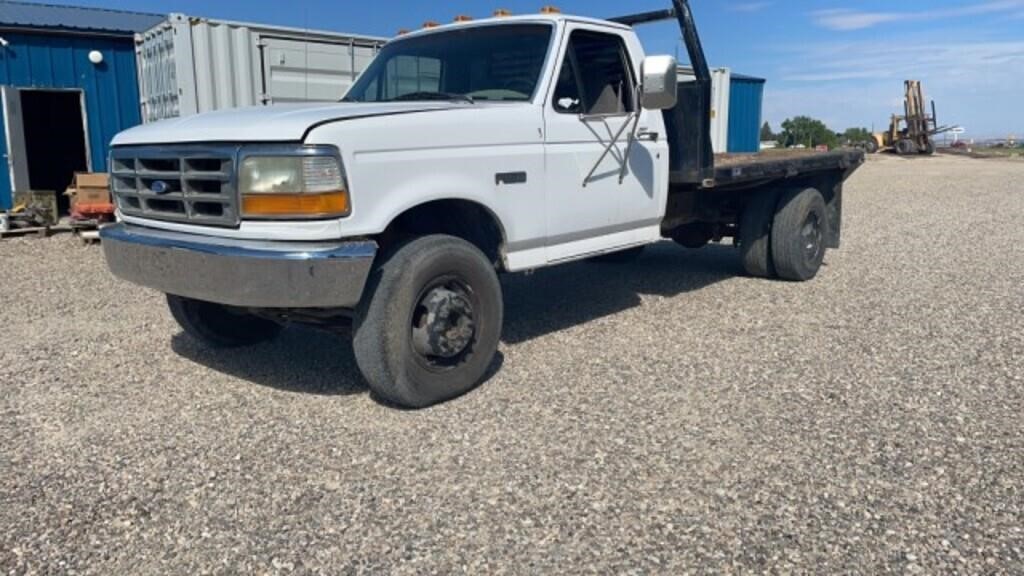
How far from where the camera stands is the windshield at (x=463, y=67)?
499 cm

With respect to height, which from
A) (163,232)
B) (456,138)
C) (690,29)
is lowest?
(163,232)

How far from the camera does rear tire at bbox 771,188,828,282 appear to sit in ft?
24.4

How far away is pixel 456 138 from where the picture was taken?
14.0ft

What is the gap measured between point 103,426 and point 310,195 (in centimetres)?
161

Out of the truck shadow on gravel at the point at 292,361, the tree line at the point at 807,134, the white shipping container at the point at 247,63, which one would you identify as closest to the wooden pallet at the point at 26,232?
the white shipping container at the point at 247,63

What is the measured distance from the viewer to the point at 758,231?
24.9 ft

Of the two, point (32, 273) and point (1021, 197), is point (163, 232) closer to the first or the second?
point (32, 273)

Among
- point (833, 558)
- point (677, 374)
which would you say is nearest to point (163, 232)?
point (677, 374)

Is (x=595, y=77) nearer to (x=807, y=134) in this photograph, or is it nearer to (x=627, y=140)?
(x=627, y=140)

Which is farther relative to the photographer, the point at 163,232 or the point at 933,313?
the point at 933,313

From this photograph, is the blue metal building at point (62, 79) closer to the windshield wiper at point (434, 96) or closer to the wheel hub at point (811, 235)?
the windshield wiper at point (434, 96)

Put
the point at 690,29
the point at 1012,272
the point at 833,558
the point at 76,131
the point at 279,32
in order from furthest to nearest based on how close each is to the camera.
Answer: the point at 76,131 → the point at 279,32 → the point at 1012,272 → the point at 690,29 → the point at 833,558

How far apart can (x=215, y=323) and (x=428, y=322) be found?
1.80 meters

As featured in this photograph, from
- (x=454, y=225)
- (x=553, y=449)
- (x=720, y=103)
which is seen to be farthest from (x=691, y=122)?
(x=720, y=103)
